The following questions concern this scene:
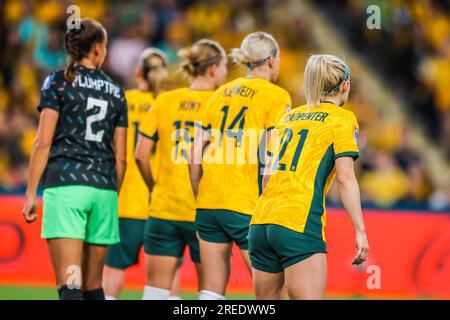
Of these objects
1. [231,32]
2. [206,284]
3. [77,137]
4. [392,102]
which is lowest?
[206,284]

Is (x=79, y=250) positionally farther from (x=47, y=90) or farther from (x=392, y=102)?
(x=392, y=102)

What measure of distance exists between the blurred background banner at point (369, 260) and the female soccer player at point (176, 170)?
384 centimetres

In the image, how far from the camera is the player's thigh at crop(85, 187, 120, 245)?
21.3ft

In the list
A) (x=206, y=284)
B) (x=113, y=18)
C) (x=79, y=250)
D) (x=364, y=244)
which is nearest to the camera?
(x=364, y=244)

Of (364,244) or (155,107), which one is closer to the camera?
(364,244)

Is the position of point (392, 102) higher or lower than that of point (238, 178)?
higher

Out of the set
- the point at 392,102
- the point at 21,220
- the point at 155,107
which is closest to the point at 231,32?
the point at 392,102

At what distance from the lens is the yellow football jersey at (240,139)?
22.4 ft

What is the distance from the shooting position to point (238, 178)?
271 inches

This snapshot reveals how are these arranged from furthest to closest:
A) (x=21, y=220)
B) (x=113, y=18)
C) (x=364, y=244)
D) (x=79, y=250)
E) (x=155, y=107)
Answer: (x=113, y=18), (x=21, y=220), (x=155, y=107), (x=79, y=250), (x=364, y=244)

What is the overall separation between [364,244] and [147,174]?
10.4 ft

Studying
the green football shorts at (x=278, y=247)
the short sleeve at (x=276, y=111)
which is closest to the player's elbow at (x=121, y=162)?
the short sleeve at (x=276, y=111)

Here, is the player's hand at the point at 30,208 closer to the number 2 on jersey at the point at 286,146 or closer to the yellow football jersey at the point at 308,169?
the yellow football jersey at the point at 308,169

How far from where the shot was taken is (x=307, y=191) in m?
5.52
